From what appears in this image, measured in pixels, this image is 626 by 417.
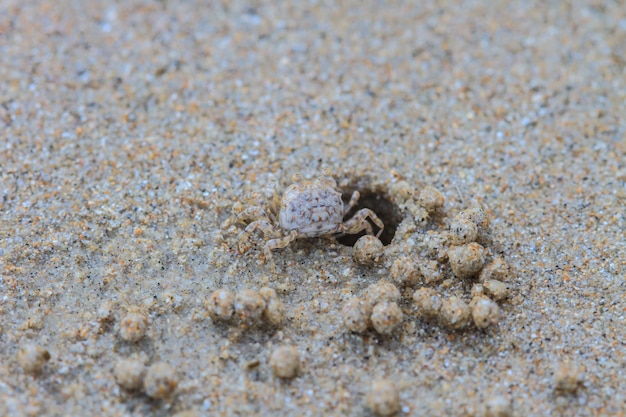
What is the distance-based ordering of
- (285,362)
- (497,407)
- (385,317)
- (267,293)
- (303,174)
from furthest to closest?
(303,174) < (267,293) < (385,317) < (285,362) < (497,407)

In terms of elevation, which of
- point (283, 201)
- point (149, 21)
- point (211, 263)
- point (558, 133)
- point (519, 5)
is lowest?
point (211, 263)

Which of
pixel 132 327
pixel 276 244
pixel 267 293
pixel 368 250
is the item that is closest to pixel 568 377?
pixel 368 250

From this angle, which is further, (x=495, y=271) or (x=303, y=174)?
(x=303, y=174)

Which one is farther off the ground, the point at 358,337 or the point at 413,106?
the point at 413,106

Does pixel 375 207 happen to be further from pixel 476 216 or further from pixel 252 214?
pixel 252 214

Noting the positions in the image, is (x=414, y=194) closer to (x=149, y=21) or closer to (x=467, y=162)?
(x=467, y=162)

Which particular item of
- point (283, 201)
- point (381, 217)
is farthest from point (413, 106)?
point (283, 201)

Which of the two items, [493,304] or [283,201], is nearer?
[493,304]

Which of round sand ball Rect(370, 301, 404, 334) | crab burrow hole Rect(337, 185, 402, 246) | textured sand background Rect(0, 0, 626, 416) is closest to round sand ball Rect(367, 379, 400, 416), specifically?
textured sand background Rect(0, 0, 626, 416)
